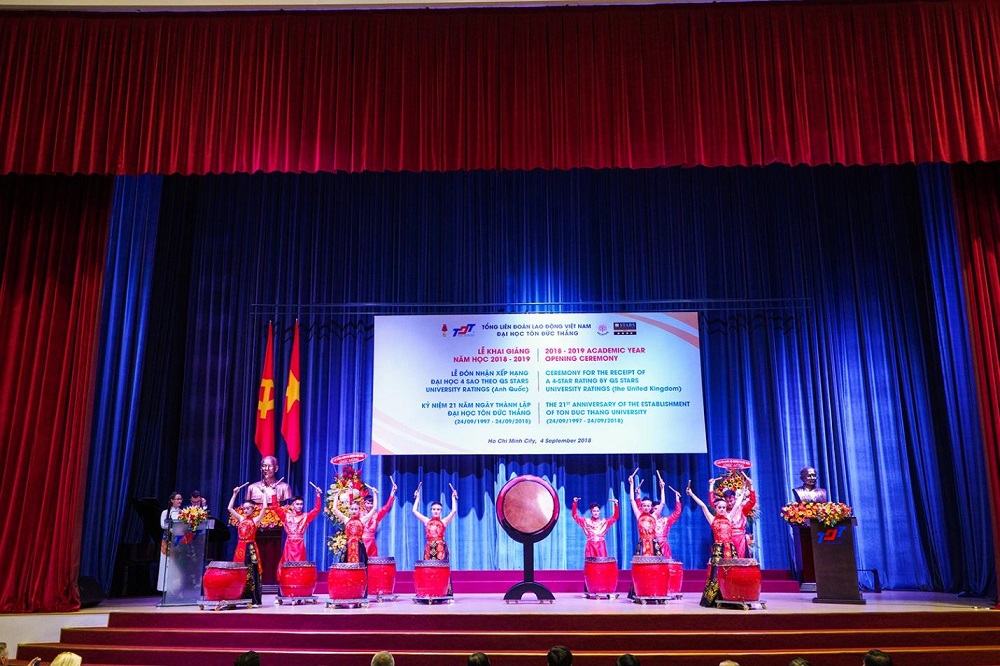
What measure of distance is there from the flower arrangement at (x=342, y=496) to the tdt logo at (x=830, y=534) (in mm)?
4308

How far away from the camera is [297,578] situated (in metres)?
7.58

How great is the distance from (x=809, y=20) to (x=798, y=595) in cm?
534

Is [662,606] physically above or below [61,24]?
below

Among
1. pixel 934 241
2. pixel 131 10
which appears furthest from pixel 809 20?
pixel 131 10

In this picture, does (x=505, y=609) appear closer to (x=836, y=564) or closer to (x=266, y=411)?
(x=836, y=564)

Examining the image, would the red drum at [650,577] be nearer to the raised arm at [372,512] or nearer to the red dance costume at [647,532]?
the red dance costume at [647,532]

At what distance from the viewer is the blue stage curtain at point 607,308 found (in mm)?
9227

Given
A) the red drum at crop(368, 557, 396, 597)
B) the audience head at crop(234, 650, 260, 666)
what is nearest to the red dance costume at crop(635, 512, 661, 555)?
the red drum at crop(368, 557, 396, 597)

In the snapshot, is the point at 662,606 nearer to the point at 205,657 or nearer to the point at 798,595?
the point at 798,595

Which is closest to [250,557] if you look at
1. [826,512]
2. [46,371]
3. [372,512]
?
[372,512]

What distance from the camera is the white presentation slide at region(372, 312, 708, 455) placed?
30.5 feet

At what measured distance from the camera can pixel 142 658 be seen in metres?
5.78

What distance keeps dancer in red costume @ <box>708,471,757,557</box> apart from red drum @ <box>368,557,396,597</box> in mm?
3091

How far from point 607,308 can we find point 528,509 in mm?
3235
